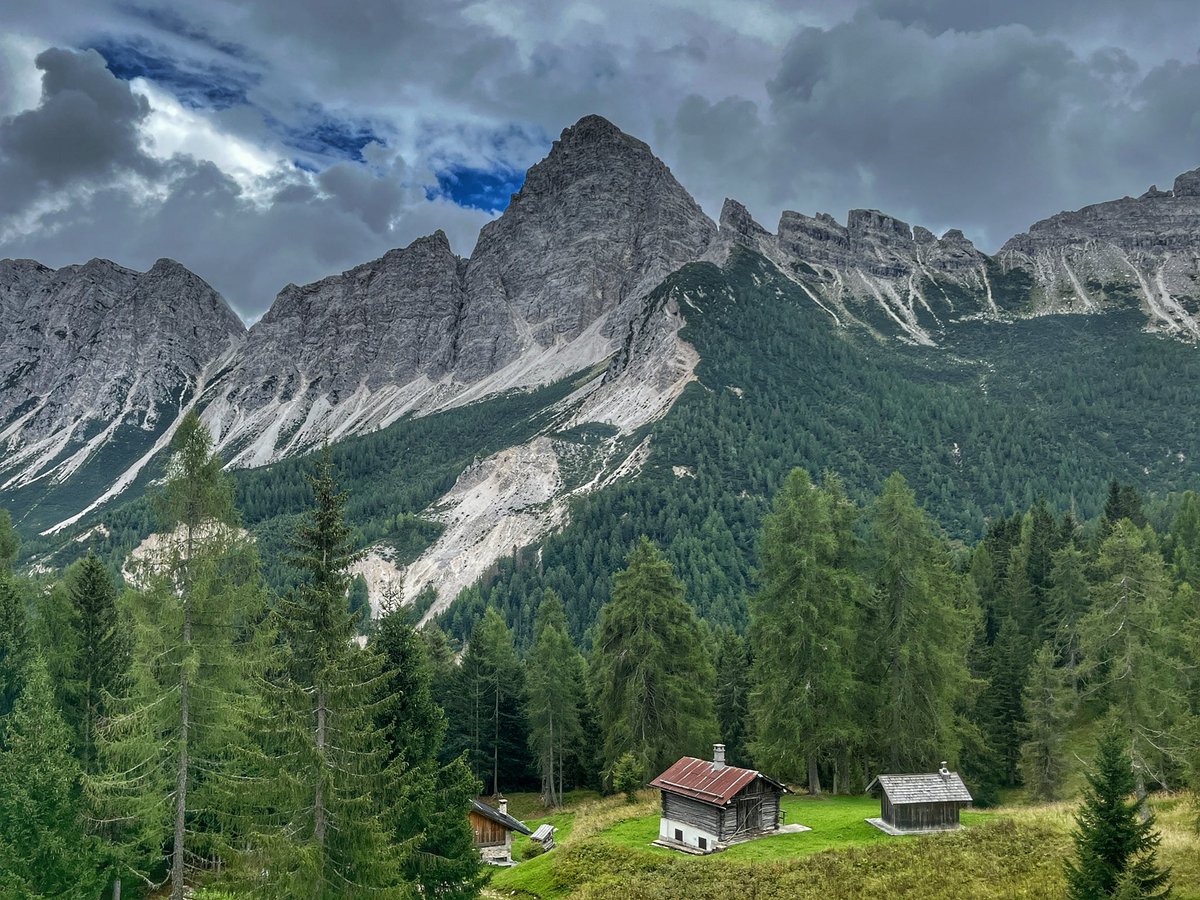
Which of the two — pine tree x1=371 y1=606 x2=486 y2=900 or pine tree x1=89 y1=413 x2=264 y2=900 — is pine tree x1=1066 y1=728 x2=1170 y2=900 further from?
pine tree x1=89 y1=413 x2=264 y2=900

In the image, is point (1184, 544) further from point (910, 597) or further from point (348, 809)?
point (348, 809)

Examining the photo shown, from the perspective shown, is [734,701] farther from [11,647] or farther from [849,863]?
[11,647]

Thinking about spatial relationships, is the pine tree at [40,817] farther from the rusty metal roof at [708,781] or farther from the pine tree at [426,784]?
the rusty metal roof at [708,781]

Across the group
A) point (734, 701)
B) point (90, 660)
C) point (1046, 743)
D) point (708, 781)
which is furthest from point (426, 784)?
point (734, 701)

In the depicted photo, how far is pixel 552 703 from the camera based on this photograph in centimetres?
5506

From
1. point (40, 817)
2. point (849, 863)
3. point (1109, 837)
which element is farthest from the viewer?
point (849, 863)

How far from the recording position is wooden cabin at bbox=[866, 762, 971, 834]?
3181cm

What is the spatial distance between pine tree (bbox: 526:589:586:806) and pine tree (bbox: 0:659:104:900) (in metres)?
28.4

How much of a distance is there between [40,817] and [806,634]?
94.1ft

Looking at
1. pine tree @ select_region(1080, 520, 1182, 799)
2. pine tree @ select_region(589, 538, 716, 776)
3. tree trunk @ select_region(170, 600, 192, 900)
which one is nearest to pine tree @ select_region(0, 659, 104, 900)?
tree trunk @ select_region(170, 600, 192, 900)

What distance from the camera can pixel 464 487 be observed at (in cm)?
19100

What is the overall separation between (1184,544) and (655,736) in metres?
49.9

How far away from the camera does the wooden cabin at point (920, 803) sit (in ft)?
104

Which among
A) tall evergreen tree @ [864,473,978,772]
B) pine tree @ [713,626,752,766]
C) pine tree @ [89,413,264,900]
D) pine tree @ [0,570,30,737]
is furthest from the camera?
pine tree @ [713,626,752,766]
